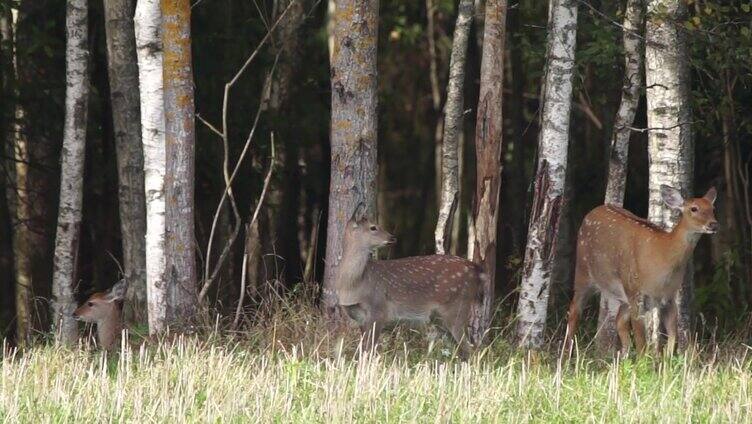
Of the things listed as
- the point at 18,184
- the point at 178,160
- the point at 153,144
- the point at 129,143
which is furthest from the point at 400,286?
the point at 18,184

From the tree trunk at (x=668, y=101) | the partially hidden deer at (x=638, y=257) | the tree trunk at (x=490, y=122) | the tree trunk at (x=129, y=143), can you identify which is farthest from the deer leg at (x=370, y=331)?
the tree trunk at (x=129, y=143)

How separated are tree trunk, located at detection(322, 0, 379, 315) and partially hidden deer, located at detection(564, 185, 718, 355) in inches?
85.5

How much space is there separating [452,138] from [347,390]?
523cm

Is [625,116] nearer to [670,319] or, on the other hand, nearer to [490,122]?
[490,122]

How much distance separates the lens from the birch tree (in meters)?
12.5

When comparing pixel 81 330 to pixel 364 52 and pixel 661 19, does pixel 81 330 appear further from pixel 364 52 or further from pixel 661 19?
pixel 661 19

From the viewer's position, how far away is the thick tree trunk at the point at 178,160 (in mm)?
12648

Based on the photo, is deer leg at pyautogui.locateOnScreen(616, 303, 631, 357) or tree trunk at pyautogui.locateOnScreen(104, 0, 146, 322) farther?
tree trunk at pyautogui.locateOnScreen(104, 0, 146, 322)

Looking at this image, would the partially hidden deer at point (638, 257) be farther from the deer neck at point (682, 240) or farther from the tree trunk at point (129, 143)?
the tree trunk at point (129, 143)

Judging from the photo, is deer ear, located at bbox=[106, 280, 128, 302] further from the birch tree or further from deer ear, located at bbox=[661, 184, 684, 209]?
deer ear, located at bbox=[661, 184, 684, 209]

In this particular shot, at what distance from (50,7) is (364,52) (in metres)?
6.08

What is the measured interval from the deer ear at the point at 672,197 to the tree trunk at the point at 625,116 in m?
0.96

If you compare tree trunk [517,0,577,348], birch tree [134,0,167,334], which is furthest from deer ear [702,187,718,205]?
birch tree [134,0,167,334]

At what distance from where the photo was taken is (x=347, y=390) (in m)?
9.35
